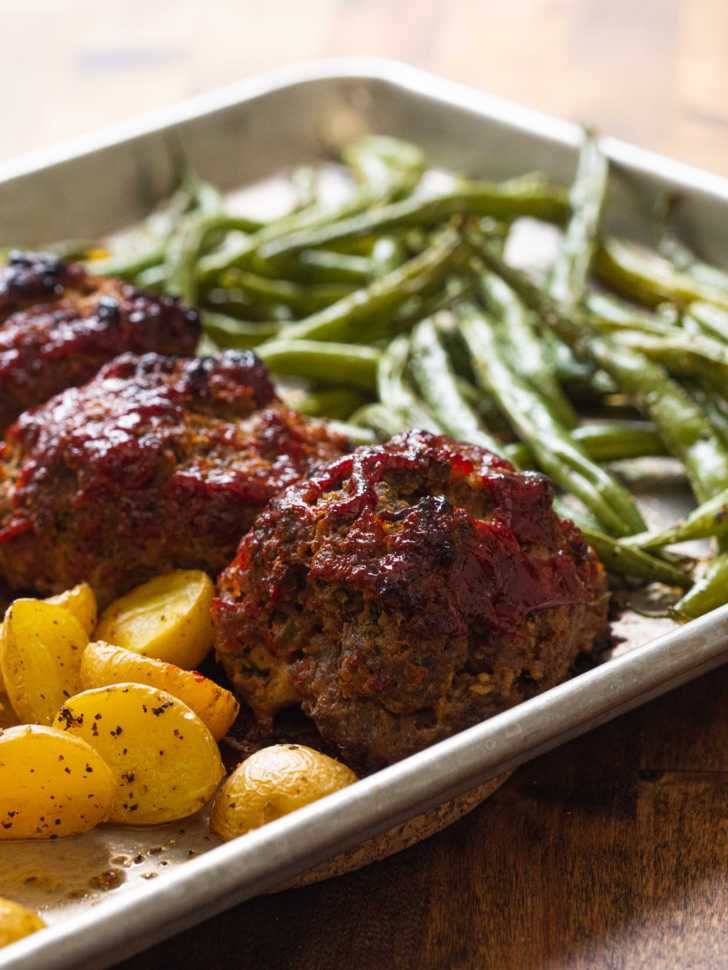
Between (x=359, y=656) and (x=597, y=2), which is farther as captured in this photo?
A: (x=597, y=2)

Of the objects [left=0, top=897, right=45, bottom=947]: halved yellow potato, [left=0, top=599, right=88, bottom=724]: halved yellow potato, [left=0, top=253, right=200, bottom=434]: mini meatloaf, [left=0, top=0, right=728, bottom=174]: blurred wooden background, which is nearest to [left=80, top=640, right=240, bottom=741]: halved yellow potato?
[left=0, top=599, right=88, bottom=724]: halved yellow potato

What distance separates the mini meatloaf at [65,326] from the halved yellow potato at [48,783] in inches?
75.9

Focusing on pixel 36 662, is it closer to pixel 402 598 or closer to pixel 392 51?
pixel 402 598

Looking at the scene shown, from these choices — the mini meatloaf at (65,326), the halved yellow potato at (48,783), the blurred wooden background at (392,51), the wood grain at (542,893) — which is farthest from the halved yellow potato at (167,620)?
the blurred wooden background at (392,51)

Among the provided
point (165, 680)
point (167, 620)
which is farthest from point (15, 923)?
point (167, 620)

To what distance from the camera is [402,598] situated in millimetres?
3518

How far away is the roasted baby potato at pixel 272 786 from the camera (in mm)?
3416

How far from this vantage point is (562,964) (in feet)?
11.0

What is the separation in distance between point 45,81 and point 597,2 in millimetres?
4565

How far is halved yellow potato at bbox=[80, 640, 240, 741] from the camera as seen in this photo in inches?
147

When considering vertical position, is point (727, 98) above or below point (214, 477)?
below

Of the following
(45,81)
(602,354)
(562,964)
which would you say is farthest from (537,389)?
(45,81)

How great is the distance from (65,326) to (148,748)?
2209 millimetres

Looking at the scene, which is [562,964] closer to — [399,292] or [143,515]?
[143,515]
